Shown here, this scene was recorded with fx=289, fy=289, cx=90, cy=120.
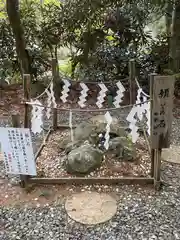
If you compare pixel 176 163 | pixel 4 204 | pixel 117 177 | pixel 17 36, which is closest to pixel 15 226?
pixel 4 204

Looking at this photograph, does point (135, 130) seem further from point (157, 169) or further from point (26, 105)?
point (26, 105)

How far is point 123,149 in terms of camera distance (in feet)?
9.45

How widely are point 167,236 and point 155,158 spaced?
0.66 meters

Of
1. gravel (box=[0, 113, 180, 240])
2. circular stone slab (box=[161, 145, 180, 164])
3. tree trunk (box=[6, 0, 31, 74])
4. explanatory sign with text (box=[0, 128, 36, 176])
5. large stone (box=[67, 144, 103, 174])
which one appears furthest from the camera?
tree trunk (box=[6, 0, 31, 74])

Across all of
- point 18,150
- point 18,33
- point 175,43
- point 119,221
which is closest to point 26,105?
point 18,150

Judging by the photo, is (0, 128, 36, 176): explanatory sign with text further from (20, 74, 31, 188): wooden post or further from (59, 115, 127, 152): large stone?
(59, 115, 127, 152): large stone

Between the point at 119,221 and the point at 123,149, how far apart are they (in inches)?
34.8

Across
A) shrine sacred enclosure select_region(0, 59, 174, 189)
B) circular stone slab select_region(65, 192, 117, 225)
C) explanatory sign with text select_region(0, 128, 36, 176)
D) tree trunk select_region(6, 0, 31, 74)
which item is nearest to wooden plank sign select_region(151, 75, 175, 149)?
shrine sacred enclosure select_region(0, 59, 174, 189)

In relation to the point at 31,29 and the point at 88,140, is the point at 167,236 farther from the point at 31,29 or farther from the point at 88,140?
the point at 31,29

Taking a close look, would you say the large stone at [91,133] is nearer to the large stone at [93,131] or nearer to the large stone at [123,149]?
the large stone at [93,131]

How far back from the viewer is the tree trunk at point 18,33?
4.37 meters

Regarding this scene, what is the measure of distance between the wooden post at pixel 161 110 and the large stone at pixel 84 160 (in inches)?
24.4

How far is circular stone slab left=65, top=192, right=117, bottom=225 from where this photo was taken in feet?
7.11

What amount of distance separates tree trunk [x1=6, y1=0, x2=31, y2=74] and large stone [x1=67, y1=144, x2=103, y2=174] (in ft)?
8.88
